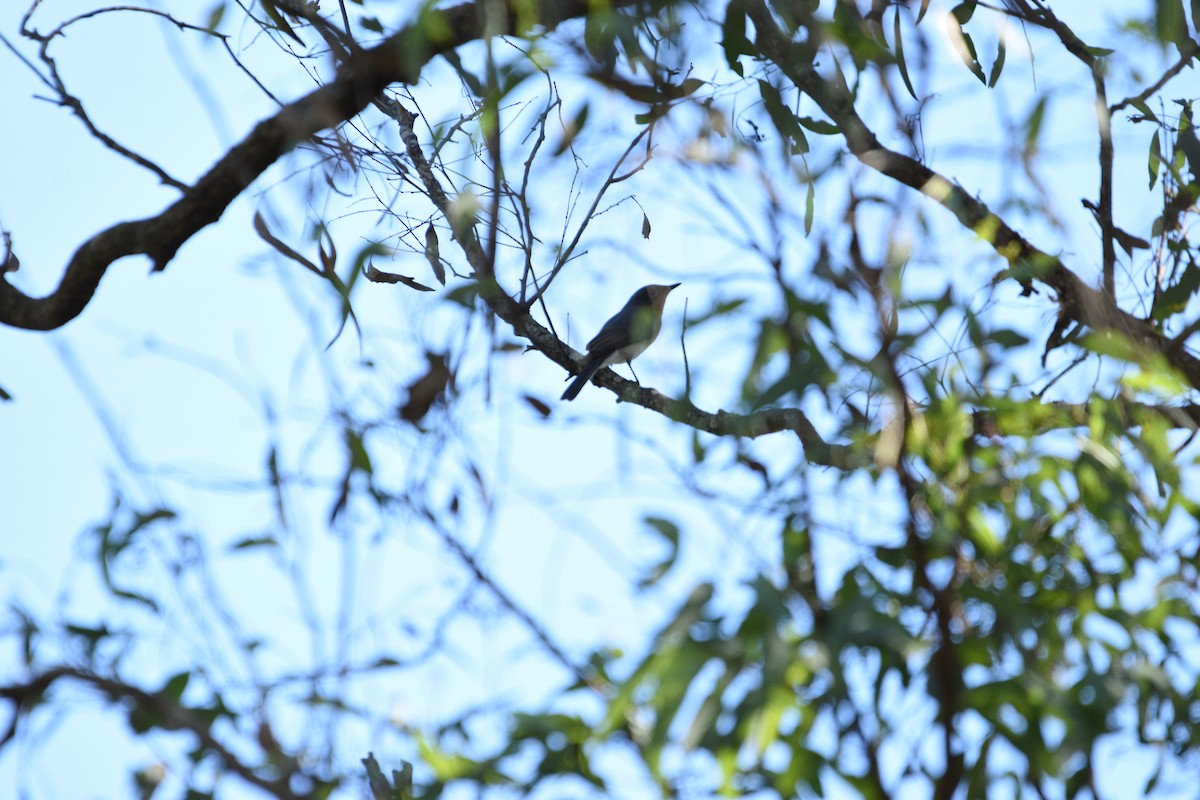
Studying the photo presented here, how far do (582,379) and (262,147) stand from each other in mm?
1963

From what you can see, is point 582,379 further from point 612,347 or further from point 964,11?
point 964,11

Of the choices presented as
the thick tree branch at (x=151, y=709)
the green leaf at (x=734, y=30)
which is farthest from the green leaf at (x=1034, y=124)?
the thick tree branch at (x=151, y=709)

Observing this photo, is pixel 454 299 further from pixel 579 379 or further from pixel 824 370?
pixel 579 379

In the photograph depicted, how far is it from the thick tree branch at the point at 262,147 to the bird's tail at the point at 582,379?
1830 millimetres

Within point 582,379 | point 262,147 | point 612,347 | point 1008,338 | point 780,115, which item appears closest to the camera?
point 1008,338

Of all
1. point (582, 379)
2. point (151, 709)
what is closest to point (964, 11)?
point (582, 379)

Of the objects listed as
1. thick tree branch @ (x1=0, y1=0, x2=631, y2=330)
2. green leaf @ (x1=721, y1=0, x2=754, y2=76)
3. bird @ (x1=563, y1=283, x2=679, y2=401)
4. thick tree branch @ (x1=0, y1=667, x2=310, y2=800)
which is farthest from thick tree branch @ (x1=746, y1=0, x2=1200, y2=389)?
thick tree branch @ (x1=0, y1=667, x2=310, y2=800)

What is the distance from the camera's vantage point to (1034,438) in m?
2.42

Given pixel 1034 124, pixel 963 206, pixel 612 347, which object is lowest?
pixel 1034 124

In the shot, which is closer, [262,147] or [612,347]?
[262,147]

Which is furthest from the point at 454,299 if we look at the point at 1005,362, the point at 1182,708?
the point at 1182,708

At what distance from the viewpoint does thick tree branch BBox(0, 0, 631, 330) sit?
93.2 inches

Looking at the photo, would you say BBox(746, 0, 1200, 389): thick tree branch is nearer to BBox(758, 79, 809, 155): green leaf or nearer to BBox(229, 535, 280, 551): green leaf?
BBox(758, 79, 809, 155): green leaf

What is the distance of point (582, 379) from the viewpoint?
4.32 m
